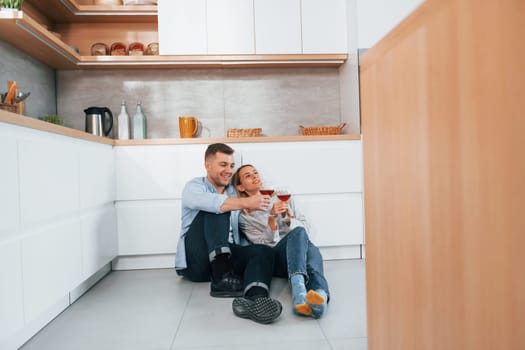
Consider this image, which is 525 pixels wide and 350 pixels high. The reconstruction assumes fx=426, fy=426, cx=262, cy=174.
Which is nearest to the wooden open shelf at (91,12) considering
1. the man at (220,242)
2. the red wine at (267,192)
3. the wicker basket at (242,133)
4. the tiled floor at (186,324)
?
the wicker basket at (242,133)

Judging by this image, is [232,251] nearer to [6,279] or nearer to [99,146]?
[99,146]

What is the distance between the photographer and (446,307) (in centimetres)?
59

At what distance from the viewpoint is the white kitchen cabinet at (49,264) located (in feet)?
5.09

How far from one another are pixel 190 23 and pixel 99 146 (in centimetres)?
135

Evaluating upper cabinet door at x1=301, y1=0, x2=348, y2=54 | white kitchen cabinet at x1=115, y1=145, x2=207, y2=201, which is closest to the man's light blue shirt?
white kitchen cabinet at x1=115, y1=145, x2=207, y2=201

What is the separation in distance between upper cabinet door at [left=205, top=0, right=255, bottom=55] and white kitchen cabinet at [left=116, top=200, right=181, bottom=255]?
1.32m

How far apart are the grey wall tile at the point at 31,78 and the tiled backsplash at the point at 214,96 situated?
0.17m

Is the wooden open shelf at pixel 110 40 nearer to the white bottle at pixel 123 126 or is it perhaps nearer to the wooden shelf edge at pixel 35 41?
the wooden shelf edge at pixel 35 41

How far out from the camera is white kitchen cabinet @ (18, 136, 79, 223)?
155cm

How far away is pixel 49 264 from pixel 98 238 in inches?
27.3

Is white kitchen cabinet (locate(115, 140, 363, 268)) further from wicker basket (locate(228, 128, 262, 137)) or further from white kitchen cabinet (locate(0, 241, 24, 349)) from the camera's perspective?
white kitchen cabinet (locate(0, 241, 24, 349))

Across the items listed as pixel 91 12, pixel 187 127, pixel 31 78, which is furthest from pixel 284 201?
pixel 91 12

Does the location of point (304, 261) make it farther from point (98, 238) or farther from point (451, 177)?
point (451, 177)

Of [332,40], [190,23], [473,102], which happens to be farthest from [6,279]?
[332,40]
